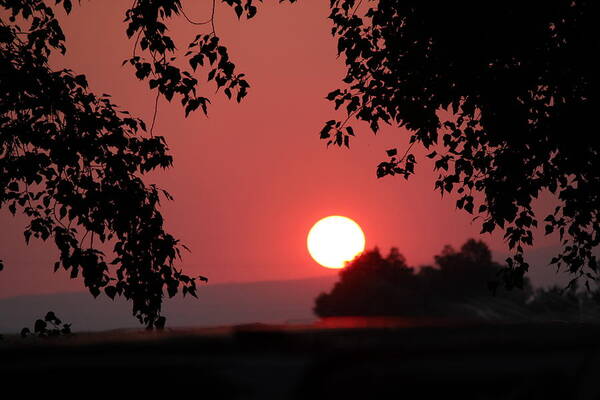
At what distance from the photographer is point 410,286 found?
2985 inches

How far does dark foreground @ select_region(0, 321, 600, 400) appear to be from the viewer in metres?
1.57

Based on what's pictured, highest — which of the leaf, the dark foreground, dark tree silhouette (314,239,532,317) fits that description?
dark tree silhouette (314,239,532,317)

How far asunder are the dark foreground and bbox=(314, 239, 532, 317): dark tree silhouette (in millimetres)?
67303

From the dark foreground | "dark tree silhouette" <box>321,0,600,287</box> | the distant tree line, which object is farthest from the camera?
the distant tree line

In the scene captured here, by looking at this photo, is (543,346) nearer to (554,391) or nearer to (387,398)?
(554,391)

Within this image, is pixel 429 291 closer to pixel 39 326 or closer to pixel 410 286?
pixel 410 286

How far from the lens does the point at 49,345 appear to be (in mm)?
1773

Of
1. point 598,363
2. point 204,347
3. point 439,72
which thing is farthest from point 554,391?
point 439,72

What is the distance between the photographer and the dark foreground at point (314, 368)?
1570mm

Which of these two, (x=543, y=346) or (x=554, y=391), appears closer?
(x=554, y=391)

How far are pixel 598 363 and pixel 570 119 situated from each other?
26.0 ft

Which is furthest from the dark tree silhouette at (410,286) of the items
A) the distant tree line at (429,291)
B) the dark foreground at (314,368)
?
the dark foreground at (314,368)

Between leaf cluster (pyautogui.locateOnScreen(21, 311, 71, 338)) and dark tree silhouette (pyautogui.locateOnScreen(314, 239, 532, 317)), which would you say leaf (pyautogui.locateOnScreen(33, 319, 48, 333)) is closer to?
leaf cluster (pyautogui.locateOnScreen(21, 311, 71, 338))

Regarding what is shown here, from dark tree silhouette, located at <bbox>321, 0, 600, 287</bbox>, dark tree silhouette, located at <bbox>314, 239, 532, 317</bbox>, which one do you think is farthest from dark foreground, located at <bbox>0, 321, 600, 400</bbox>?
dark tree silhouette, located at <bbox>314, 239, 532, 317</bbox>
